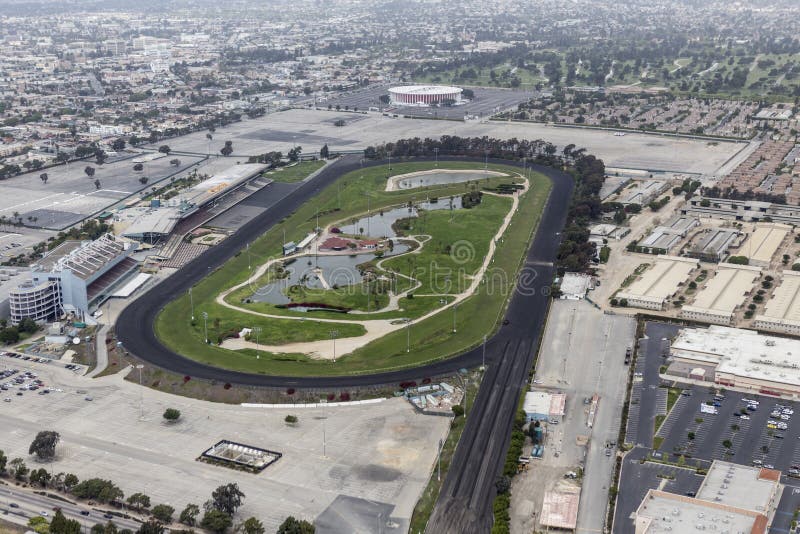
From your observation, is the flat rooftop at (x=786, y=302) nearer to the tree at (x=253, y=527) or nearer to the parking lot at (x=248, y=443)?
the parking lot at (x=248, y=443)

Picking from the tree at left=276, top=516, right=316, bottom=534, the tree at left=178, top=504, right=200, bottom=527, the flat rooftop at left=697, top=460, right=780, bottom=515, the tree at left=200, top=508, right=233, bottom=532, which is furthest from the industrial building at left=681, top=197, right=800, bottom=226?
the tree at left=178, top=504, right=200, bottom=527

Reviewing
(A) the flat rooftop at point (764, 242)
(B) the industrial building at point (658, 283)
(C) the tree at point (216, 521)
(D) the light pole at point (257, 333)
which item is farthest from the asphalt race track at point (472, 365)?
(A) the flat rooftop at point (764, 242)

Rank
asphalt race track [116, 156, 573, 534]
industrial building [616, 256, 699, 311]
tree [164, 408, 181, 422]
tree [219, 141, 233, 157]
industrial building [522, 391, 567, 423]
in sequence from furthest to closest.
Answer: tree [219, 141, 233, 157], industrial building [616, 256, 699, 311], industrial building [522, 391, 567, 423], tree [164, 408, 181, 422], asphalt race track [116, 156, 573, 534]

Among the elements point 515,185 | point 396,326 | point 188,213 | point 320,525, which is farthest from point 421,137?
point 320,525

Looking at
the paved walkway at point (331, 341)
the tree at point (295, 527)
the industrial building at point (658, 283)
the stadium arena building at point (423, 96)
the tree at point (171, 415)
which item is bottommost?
the tree at point (171, 415)

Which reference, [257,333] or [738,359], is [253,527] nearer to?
[257,333]

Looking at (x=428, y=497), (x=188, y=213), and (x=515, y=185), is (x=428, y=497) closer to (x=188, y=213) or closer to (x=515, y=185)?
(x=188, y=213)

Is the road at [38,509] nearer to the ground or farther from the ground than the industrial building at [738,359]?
nearer to the ground

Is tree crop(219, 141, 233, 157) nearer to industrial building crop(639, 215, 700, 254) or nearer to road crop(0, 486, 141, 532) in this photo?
industrial building crop(639, 215, 700, 254)
